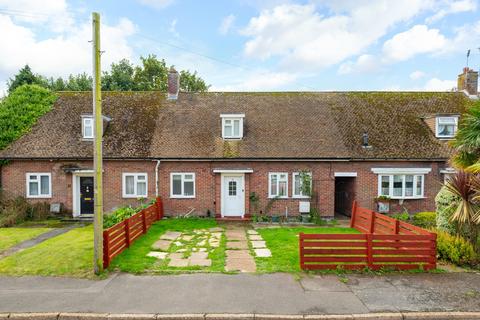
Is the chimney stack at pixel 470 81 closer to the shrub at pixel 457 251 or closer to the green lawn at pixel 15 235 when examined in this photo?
the shrub at pixel 457 251

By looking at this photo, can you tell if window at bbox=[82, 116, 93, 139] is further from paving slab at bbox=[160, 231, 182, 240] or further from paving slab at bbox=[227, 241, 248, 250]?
paving slab at bbox=[227, 241, 248, 250]

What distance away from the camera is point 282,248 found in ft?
36.3

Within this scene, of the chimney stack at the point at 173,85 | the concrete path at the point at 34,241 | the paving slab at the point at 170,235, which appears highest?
the chimney stack at the point at 173,85

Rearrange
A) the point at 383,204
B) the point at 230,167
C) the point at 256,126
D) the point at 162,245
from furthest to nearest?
1. the point at 256,126
2. the point at 230,167
3. the point at 383,204
4. the point at 162,245

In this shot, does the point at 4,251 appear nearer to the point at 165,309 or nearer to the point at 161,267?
the point at 161,267

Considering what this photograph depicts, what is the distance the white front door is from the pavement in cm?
880

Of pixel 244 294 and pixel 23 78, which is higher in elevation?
pixel 23 78

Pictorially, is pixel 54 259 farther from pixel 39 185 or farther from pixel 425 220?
pixel 425 220

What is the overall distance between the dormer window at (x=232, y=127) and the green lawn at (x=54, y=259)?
884 centimetres

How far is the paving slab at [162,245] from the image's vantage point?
11035 millimetres

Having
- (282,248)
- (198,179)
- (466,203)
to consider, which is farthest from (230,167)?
(466,203)

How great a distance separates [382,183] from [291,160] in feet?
16.6

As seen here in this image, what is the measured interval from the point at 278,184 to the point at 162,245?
25.4ft

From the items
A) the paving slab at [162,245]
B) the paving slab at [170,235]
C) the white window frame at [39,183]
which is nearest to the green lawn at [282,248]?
the paving slab at [162,245]
